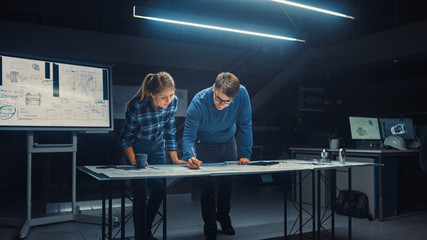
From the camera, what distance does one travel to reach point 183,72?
818 centimetres

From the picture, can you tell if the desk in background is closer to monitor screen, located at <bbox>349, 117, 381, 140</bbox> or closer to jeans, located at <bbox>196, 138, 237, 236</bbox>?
monitor screen, located at <bbox>349, 117, 381, 140</bbox>

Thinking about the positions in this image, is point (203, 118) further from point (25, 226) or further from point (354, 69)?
point (354, 69)

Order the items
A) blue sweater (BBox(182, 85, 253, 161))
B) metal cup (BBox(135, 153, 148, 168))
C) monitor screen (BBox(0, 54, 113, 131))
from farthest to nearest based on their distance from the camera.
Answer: monitor screen (BBox(0, 54, 113, 131)) < blue sweater (BBox(182, 85, 253, 161)) < metal cup (BBox(135, 153, 148, 168))

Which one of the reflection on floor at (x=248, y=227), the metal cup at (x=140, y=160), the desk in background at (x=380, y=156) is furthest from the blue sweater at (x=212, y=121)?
the desk in background at (x=380, y=156)

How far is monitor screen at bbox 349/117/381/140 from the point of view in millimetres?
4207

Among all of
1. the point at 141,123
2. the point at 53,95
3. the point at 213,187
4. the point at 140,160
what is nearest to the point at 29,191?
the point at 53,95

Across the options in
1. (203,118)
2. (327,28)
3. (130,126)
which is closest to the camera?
(130,126)

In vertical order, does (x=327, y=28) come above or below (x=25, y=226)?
above

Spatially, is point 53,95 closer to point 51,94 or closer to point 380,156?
point 51,94

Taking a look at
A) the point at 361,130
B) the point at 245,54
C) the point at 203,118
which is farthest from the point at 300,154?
the point at 245,54

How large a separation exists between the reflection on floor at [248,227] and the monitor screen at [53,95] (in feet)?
3.14

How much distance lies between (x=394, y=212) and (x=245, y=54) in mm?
5095

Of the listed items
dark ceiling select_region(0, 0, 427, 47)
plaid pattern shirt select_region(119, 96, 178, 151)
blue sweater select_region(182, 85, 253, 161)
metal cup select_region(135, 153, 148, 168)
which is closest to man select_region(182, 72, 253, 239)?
blue sweater select_region(182, 85, 253, 161)

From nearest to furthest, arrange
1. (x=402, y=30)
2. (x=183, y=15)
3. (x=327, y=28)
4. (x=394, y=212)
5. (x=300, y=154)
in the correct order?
(x=183, y=15)
(x=394, y=212)
(x=300, y=154)
(x=402, y=30)
(x=327, y=28)
